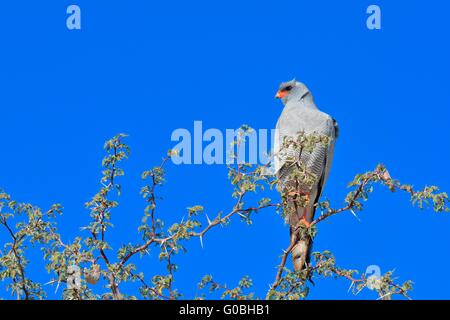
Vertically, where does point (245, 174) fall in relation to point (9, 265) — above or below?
above

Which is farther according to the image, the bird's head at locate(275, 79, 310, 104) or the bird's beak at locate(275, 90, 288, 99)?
the bird's beak at locate(275, 90, 288, 99)

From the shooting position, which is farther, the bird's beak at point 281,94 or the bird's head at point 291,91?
the bird's beak at point 281,94

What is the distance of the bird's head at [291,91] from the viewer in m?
11.5

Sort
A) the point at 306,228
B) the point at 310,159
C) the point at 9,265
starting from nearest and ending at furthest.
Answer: the point at 9,265, the point at 306,228, the point at 310,159

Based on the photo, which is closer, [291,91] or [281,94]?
[291,91]

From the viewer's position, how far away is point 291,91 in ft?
38.3

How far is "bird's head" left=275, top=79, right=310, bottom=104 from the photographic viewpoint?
453 inches

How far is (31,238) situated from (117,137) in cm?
99
